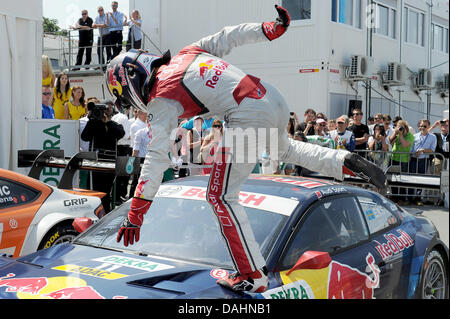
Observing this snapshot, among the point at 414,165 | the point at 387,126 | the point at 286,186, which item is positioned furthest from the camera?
the point at 387,126

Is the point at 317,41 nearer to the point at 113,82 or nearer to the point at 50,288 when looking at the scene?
the point at 113,82

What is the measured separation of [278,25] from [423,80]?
18811 mm

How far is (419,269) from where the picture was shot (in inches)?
169

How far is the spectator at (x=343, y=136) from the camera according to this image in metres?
10.4

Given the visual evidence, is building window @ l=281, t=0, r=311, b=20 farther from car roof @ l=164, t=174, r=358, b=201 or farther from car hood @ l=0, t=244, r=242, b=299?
car hood @ l=0, t=244, r=242, b=299

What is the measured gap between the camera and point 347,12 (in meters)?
17.0

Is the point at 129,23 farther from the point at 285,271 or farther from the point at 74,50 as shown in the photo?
the point at 285,271

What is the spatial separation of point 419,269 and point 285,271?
1500mm

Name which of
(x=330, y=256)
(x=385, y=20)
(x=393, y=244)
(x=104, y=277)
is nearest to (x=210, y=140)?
(x=393, y=244)

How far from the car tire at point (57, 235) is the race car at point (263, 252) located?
1276 millimetres

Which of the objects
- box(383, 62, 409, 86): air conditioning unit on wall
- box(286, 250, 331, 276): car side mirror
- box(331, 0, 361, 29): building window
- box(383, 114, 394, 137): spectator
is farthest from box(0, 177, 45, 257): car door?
box(383, 62, 409, 86): air conditioning unit on wall

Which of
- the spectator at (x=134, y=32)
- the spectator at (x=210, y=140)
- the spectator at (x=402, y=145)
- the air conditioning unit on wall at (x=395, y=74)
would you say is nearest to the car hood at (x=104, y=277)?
the spectator at (x=210, y=140)

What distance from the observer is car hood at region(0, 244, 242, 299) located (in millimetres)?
2840
